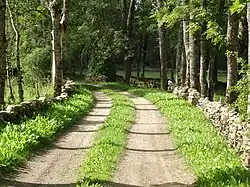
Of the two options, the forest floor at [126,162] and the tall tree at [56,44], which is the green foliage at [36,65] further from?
the forest floor at [126,162]

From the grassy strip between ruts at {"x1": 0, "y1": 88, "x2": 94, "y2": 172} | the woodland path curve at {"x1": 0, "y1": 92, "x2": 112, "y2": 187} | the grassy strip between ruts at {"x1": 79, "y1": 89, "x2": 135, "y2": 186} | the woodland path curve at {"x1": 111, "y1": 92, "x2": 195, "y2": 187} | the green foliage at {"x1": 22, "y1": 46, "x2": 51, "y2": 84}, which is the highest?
the green foliage at {"x1": 22, "y1": 46, "x2": 51, "y2": 84}

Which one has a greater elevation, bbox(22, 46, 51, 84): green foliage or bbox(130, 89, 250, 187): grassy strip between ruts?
bbox(22, 46, 51, 84): green foliage

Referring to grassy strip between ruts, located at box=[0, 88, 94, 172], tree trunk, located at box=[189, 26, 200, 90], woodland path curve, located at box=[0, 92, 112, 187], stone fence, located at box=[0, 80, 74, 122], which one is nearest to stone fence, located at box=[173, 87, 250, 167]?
tree trunk, located at box=[189, 26, 200, 90]

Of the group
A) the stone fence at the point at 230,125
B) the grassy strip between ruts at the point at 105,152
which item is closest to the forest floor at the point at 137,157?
the grassy strip between ruts at the point at 105,152

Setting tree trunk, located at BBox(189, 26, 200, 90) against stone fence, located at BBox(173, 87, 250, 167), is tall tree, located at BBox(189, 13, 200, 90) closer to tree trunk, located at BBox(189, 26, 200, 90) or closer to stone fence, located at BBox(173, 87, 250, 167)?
tree trunk, located at BBox(189, 26, 200, 90)

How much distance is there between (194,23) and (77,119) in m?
6.87

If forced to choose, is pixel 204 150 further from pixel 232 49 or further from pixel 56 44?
pixel 56 44

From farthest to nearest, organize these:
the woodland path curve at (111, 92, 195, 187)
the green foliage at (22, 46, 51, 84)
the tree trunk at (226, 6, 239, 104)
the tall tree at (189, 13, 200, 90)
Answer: the green foliage at (22, 46, 51, 84) → the tall tree at (189, 13, 200, 90) → the tree trunk at (226, 6, 239, 104) → the woodland path curve at (111, 92, 195, 187)

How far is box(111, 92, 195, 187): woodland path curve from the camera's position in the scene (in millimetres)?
9195

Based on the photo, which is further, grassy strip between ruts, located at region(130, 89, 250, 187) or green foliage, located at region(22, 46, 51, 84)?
green foliage, located at region(22, 46, 51, 84)

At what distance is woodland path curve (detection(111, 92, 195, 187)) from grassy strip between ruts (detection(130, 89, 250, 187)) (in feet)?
0.80

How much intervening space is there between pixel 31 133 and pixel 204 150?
14.9ft

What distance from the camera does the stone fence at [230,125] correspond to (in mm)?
10531

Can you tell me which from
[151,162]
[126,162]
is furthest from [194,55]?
[126,162]
